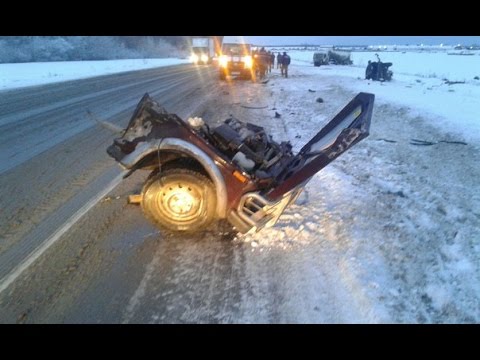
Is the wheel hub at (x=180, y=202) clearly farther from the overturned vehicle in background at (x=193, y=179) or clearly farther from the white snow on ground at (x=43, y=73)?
the white snow on ground at (x=43, y=73)

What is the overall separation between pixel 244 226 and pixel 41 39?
51.8 m

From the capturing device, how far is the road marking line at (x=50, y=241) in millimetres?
3083

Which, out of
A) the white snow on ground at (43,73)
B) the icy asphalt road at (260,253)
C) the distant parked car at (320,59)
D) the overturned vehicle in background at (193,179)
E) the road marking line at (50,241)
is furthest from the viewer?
the distant parked car at (320,59)

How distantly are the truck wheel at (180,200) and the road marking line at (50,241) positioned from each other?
111cm

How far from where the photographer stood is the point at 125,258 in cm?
341

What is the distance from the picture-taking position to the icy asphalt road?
2.70m

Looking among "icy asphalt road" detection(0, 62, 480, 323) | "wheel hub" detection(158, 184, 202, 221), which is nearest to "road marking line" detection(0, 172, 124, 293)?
"icy asphalt road" detection(0, 62, 480, 323)

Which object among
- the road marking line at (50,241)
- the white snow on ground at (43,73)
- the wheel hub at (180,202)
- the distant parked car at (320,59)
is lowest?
the distant parked car at (320,59)

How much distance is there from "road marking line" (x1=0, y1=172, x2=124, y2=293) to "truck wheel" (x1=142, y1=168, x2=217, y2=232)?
111cm

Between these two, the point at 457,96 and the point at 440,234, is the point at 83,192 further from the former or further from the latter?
the point at 457,96

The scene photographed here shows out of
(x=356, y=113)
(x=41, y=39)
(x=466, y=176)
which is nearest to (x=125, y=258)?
(x=356, y=113)

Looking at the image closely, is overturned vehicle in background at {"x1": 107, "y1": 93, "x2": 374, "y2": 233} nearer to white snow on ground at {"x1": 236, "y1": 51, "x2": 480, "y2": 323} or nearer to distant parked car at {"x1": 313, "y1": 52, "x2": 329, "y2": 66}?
white snow on ground at {"x1": 236, "y1": 51, "x2": 480, "y2": 323}

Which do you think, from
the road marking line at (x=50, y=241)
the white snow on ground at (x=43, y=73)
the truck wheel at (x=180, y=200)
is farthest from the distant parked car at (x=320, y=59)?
the truck wheel at (x=180, y=200)

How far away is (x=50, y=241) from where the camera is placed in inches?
144
